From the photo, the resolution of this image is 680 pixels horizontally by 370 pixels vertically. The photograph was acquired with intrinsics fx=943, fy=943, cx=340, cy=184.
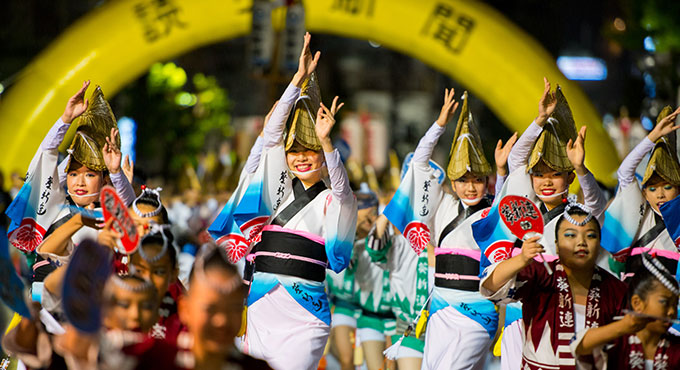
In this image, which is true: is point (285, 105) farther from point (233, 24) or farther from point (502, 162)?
point (233, 24)

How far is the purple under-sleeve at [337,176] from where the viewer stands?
18.9 feet

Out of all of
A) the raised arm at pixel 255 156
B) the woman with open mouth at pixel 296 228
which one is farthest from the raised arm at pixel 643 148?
the raised arm at pixel 255 156

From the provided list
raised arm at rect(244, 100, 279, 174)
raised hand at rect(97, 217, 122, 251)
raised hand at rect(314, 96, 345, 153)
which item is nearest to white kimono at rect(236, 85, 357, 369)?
raised hand at rect(314, 96, 345, 153)

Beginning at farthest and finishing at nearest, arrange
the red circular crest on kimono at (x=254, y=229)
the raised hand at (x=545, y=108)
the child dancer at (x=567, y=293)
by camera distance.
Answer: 1. the raised hand at (x=545, y=108)
2. the red circular crest on kimono at (x=254, y=229)
3. the child dancer at (x=567, y=293)

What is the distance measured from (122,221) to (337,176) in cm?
176

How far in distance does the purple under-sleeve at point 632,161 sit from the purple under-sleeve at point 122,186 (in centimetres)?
352

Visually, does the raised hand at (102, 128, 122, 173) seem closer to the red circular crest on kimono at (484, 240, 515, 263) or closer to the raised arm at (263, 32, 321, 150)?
the raised arm at (263, 32, 321, 150)

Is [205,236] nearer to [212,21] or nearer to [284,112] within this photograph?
[284,112]

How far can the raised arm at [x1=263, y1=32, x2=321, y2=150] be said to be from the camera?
6168 mm

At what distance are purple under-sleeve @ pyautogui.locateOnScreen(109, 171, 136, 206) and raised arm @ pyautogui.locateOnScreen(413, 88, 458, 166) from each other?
2.10 m

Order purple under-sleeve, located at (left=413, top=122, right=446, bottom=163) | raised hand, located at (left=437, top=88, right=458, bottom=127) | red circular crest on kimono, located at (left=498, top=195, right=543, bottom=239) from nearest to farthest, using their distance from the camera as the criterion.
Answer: red circular crest on kimono, located at (left=498, top=195, right=543, bottom=239) < raised hand, located at (left=437, top=88, right=458, bottom=127) < purple under-sleeve, located at (left=413, top=122, right=446, bottom=163)

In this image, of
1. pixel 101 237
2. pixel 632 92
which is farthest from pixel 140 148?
pixel 101 237

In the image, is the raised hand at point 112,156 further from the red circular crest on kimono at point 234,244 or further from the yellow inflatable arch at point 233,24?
the yellow inflatable arch at point 233,24

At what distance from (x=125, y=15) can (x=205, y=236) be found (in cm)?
684
